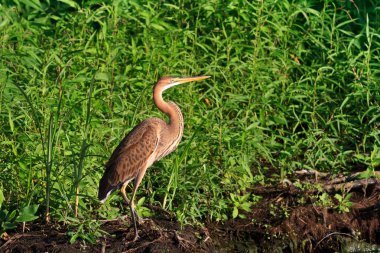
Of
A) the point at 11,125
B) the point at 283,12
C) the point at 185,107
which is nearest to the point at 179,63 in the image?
the point at 185,107

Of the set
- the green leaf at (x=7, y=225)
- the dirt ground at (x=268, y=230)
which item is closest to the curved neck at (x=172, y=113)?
the dirt ground at (x=268, y=230)

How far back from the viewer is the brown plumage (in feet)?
25.9

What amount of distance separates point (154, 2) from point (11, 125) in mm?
→ 2693

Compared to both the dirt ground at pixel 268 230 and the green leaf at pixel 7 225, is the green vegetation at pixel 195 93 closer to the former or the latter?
the dirt ground at pixel 268 230

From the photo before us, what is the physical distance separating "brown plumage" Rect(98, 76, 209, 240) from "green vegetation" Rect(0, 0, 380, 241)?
20cm

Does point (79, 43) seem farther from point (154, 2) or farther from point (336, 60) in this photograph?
point (336, 60)

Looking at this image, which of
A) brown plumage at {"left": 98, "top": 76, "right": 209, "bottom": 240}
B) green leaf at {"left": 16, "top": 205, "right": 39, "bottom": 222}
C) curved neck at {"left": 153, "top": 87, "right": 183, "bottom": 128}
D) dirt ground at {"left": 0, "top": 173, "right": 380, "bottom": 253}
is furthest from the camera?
curved neck at {"left": 153, "top": 87, "right": 183, "bottom": 128}

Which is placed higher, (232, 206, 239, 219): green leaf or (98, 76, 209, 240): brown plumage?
(98, 76, 209, 240): brown plumage

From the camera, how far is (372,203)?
344 inches

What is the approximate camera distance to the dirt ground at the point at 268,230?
7598mm

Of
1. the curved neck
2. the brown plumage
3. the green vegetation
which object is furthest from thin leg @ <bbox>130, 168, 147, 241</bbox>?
the curved neck

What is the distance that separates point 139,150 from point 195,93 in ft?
5.19

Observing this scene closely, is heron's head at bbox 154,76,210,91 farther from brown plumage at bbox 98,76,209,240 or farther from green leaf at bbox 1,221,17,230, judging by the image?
green leaf at bbox 1,221,17,230

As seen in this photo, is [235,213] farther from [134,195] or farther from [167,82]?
[167,82]
